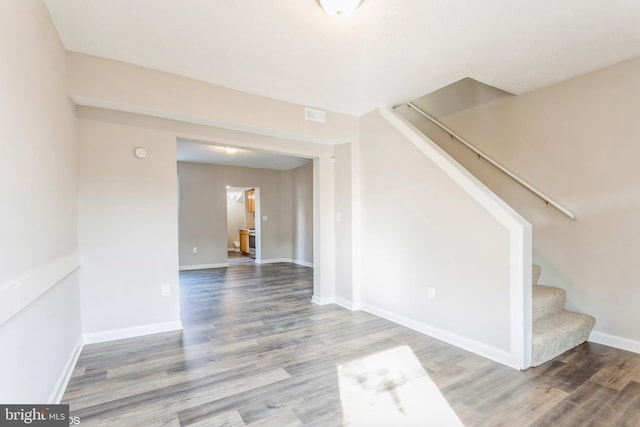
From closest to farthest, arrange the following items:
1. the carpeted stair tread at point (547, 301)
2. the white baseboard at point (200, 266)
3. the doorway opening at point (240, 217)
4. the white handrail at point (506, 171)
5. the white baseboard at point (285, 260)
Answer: the carpeted stair tread at point (547, 301) < the white handrail at point (506, 171) < the white baseboard at point (200, 266) < the white baseboard at point (285, 260) < the doorway opening at point (240, 217)

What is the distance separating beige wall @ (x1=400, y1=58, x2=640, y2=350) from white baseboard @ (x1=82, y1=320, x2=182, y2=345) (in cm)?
408

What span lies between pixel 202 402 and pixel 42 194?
5.34 ft

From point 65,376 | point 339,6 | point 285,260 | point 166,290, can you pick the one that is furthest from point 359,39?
point 285,260

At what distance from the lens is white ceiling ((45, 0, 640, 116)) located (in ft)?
6.49

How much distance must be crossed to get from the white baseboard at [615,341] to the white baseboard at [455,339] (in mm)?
1178

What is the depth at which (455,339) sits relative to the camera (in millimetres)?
2828

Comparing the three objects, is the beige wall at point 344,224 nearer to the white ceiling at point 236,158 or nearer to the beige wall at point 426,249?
the beige wall at point 426,249

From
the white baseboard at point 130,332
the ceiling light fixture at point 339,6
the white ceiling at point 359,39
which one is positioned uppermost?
the white ceiling at point 359,39

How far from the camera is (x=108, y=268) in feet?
9.57

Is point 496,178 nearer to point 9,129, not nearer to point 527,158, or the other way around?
point 527,158

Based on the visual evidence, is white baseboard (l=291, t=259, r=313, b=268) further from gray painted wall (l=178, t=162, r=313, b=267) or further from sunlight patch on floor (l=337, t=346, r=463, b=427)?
sunlight patch on floor (l=337, t=346, r=463, b=427)

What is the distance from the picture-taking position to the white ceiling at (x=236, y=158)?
5715 millimetres

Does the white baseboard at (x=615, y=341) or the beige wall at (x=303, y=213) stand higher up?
the beige wall at (x=303, y=213)

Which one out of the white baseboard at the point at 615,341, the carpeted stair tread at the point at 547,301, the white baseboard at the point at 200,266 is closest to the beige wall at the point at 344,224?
the carpeted stair tread at the point at 547,301
